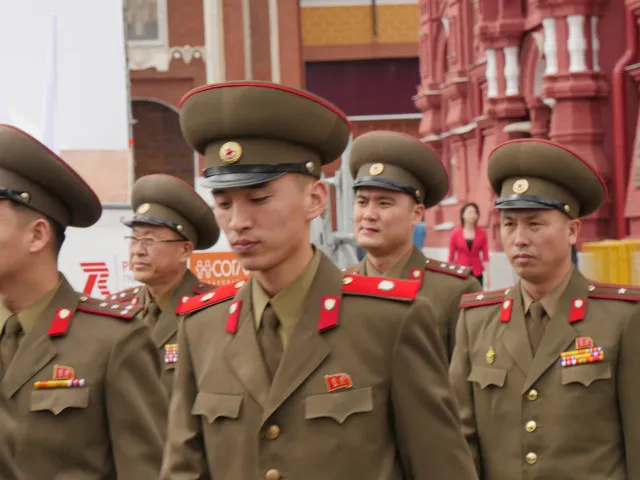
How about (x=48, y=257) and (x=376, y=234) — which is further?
(x=376, y=234)

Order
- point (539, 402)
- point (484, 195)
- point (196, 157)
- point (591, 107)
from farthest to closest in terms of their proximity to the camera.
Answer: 1. point (196, 157)
2. point (484, 195)
3. point (591, 107)
4. point (539, 402)

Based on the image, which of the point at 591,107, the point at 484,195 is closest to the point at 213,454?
the point at 591,107

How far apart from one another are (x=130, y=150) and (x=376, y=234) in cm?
351

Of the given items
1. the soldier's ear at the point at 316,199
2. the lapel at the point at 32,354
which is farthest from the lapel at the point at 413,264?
the soldier's ear at the point at 316,199

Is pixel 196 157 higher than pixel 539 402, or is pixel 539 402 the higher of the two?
pixel 196 157

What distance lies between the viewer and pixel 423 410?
3.70 meters

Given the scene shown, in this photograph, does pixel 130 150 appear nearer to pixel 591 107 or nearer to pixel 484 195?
pixel 591 107

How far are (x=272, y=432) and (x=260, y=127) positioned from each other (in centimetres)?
80

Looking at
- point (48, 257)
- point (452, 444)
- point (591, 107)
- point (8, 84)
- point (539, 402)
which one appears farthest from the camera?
point (591, 107)

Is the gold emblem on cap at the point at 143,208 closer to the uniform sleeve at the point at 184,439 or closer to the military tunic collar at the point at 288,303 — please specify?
the uniform sleeve at the point at 184,439

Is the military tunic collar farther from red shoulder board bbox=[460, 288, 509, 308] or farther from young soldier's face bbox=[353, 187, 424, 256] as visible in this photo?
young soldier's face bbox=[353, 187, 424, 256]

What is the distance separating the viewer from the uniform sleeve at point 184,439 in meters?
3.82

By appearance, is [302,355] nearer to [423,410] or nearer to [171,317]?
[423,410]

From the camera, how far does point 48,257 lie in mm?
4605
